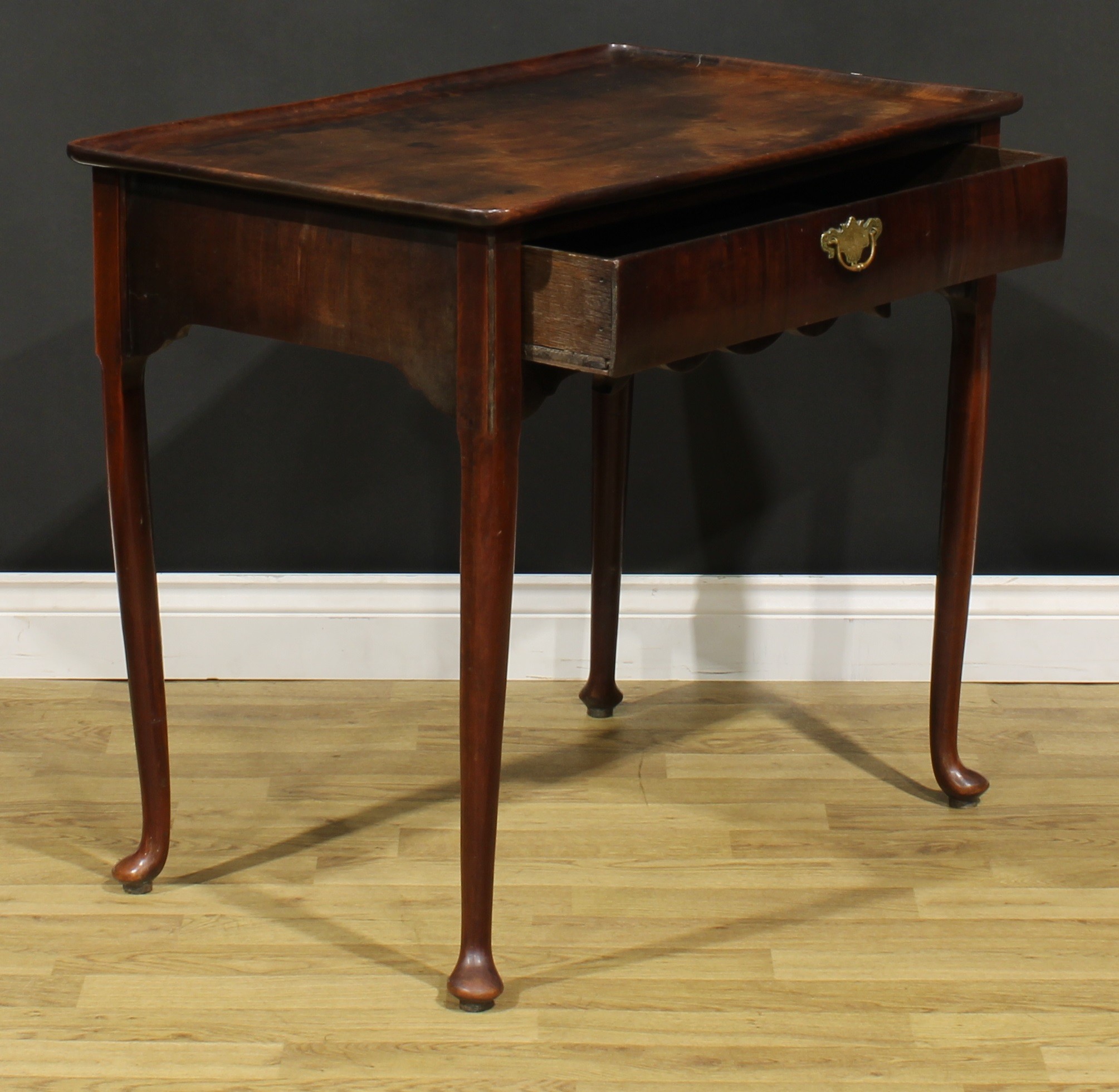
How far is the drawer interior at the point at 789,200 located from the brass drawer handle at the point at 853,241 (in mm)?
153

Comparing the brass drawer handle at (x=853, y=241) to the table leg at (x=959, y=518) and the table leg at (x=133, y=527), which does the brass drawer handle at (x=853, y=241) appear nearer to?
the table leg at (x=959, y=518)

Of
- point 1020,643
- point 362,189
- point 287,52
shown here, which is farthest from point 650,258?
point 1020,643

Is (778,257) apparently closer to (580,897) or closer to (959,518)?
(959,518)

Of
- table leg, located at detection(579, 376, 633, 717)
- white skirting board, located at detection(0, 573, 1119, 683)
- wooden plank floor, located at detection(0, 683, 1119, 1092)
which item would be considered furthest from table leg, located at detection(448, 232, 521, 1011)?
white skirting board, located at detection(0, 573, 1119, 683)

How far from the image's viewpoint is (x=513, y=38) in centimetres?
221

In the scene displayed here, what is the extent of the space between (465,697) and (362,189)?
0.46 m

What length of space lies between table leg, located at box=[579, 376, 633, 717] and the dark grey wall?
14 cm

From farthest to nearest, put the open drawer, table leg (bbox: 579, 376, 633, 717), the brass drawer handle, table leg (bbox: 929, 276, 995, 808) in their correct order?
1. table leg (bbox: 579, 376, 633, 717)
2. table leg (bbox: 929, 276, 995, 808)
3. the brass drawer handle
4. the open drawer

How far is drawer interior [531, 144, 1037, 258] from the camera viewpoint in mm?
1753

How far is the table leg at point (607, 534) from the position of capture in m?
2.17

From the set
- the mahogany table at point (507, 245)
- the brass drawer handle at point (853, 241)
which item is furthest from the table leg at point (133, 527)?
the brass drawer handle at point (853, 241)

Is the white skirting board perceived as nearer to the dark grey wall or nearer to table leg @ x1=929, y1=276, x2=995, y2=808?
the dark grey wall

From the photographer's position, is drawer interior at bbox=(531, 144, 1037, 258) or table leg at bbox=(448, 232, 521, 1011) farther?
drawer interior at bbox=(531, 144, 1037, 258)

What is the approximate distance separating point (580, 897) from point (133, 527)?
61 cm
